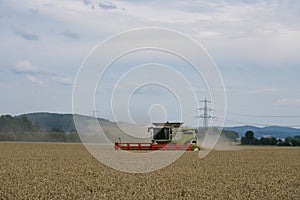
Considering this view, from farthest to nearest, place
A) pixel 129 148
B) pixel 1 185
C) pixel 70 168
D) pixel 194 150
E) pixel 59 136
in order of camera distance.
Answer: pixel 59 136 → pixel 194 150 → pixel 129 148 → pixel 70 168 → pixel 1 185

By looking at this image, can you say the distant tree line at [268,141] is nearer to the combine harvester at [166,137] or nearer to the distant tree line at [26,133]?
the distant tree line at [26,133]

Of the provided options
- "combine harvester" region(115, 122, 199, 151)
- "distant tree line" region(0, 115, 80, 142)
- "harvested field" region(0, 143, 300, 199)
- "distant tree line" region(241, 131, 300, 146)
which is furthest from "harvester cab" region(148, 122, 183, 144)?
"distant tree line" region(241, 131, 300, 146)

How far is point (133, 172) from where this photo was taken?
23.5m

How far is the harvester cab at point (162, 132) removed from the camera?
47.2 meters

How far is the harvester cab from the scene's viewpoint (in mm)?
47188

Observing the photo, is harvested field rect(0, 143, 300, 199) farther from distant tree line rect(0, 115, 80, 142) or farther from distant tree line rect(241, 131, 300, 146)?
distant tree line rect(241, 131, 300, 146)

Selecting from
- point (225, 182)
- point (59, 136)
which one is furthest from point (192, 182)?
point (59, 136)

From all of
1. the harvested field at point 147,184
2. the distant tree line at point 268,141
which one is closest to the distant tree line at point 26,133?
the distant tree line at point 268,141

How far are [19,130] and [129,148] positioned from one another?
229 ft

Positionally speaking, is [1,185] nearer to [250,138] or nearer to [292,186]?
[292,186]

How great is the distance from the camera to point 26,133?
339 ft

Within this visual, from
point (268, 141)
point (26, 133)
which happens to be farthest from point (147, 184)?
point (26, 133)

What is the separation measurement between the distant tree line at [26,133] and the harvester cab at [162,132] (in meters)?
53.7

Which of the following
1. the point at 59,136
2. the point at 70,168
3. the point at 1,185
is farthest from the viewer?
the point at 59,136
